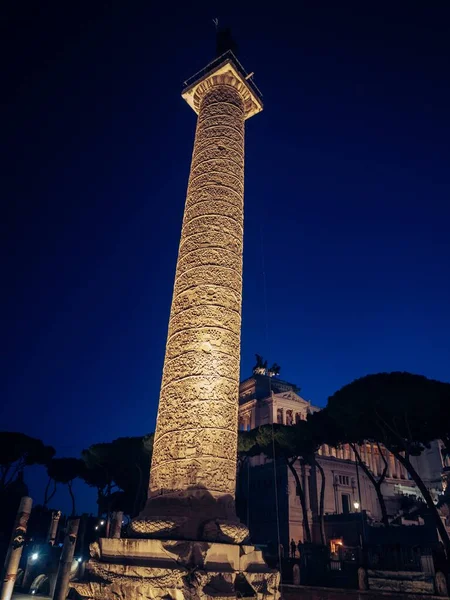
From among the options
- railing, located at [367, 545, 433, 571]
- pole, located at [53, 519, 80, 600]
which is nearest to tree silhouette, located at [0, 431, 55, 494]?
pole, located at [53, 519, 80, 600]

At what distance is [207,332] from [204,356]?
1.25 ft

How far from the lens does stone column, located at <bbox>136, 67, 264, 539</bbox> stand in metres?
5.51

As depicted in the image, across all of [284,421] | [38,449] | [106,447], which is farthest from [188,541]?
[284,421]

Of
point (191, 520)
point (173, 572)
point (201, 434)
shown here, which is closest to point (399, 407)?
point (201, 434)

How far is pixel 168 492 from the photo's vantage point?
5562mm

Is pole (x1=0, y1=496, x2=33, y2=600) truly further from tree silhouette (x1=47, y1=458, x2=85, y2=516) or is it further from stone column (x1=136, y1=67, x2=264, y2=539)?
tree silhouette (x1=47, y1=458, x2=85, y2=516)

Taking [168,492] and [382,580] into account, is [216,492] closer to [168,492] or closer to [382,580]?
[168,492]

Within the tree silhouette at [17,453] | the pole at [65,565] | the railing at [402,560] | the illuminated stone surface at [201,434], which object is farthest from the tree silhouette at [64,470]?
the illuminated stone surface at [201,434]

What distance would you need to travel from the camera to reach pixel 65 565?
821 cm

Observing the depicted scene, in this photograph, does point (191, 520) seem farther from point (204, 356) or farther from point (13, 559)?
point (13, 559)

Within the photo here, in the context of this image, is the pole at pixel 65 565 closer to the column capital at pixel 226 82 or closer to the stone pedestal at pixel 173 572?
the stone pedestal at pixel 173 572

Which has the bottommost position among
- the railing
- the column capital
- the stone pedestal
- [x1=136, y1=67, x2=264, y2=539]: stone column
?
the stone pedestal

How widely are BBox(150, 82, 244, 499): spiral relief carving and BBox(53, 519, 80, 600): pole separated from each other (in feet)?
11.7

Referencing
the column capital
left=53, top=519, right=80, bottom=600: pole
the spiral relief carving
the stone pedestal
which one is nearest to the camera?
the stone pedestal
